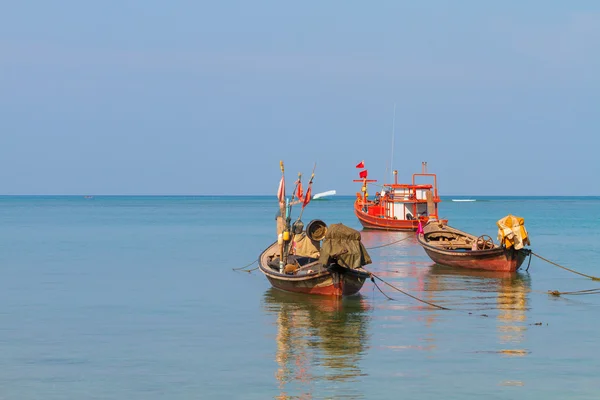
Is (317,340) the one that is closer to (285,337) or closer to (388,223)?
(285,337)

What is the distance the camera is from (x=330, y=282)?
26953mm

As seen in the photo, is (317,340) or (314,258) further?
(314,258)

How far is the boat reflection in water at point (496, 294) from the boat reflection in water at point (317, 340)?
3.31 m

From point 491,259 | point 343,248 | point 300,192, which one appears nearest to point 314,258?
point 300,192

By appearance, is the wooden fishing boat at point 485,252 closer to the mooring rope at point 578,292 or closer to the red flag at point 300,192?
the mooring rope at point 578,292

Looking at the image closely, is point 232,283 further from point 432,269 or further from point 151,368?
point 151,368

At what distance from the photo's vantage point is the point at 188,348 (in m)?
20.7

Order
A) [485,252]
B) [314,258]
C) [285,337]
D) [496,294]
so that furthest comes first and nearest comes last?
1. [485,252]
2. [496,294]
3. [314,258]
4. [285,337]

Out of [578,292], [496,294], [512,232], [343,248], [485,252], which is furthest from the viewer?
[485,252]

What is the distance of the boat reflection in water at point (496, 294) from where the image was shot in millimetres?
22234

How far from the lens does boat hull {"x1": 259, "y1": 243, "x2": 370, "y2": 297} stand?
26.6m

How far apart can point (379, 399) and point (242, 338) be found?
21.8 ft

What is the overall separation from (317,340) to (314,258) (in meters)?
8.84

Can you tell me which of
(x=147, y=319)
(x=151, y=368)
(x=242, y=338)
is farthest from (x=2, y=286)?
(x=151, y=368)
